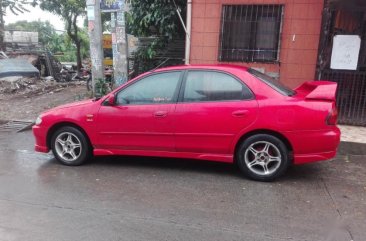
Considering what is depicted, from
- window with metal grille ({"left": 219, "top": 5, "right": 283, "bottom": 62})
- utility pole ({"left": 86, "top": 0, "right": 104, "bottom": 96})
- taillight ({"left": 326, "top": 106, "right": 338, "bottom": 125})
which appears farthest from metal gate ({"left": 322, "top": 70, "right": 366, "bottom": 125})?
utility pole ({"left": 86, "top": 0, "right": 104, "bottom": 96})

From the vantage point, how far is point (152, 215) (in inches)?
166

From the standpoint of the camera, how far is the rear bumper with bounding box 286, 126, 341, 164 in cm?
497

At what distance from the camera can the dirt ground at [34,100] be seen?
9.73 metres

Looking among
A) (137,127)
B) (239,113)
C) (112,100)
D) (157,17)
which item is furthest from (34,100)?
(239,113)

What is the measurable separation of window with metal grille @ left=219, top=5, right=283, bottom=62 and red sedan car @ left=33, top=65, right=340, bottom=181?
2.87 metres

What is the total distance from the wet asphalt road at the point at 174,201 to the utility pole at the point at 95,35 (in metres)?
2.97

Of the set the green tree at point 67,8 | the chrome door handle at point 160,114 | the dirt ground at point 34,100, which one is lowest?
the dirt ground at point 34,100

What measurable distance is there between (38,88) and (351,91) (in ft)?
32.6

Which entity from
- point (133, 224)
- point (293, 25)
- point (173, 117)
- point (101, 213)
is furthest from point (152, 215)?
point (293, 25)

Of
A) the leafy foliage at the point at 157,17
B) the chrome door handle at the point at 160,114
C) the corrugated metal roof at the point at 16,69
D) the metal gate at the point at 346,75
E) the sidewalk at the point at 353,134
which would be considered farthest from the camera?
the corrugated metal roof at the point at 16,69

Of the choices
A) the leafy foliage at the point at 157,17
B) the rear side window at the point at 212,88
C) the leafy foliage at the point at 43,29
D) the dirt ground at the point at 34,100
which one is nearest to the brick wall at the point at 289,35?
the leafy foliage at the point at 157,17

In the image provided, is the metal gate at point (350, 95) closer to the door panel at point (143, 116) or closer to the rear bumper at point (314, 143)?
the rear bumper at point (314, 143)

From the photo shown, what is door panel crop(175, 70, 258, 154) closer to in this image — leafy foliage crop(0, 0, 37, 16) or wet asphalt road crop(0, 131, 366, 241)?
wet asphalt road crop(0, 131, 366, 241)

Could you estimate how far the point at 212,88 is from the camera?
5.38 meters
